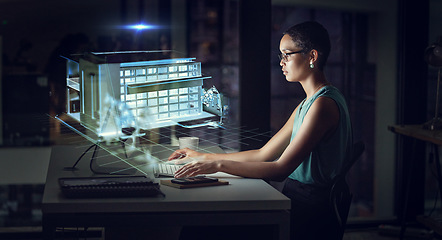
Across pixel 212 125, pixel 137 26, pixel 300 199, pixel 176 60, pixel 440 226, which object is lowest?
pixel 440 226

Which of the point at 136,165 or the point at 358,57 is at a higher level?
the point at 358,57

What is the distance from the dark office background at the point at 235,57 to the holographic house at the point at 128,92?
0.35 m

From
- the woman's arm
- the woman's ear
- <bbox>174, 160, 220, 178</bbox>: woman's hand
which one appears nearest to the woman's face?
the woman's ear

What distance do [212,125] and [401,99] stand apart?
1.50 m

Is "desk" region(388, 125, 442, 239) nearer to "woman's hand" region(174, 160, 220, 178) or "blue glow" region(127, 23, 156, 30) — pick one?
"woman's hand" region(174, 160, 220, 178)

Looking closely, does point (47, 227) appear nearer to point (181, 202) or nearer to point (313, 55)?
point (181, 202)

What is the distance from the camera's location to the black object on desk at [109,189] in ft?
6.67

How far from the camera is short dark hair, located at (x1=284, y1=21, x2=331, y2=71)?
2482 millimetres

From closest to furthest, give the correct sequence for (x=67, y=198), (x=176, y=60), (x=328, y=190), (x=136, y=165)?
(x=67, y=198)
(x=328, y=190)
(x=136, y=165)
(x=176, y=60)

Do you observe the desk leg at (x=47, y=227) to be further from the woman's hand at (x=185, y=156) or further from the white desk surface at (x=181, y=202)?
the woman's hand at (x=185, y=156)

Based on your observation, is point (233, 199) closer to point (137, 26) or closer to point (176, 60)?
point (176, 60)

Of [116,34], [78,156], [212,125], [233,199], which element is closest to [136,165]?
[78,156]

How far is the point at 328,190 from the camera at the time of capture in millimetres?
Result: 2293

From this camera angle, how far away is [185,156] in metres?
2.74
